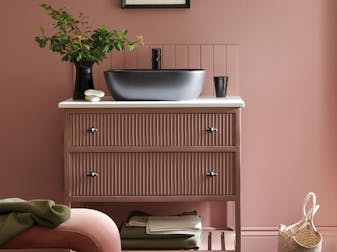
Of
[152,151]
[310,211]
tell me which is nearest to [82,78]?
[152,151]

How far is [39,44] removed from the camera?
3865mm

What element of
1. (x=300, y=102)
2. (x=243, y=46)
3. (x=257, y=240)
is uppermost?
(x=243, y=46)

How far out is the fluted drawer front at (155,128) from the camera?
3635mm

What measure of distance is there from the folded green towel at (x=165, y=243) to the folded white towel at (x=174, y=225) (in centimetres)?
4

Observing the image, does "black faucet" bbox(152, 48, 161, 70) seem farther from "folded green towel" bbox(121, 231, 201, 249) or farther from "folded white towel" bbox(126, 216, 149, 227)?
"folded green towel" bbox(121, 231, 201, 249)

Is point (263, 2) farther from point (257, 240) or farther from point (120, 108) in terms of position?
point (257, 240)

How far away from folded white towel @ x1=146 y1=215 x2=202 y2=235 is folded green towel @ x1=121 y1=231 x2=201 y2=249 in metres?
0.04

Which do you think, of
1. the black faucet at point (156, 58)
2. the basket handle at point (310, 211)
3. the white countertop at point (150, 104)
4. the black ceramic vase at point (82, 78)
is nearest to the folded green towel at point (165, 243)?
the basket handle at point (310, 211)

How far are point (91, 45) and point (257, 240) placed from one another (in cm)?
133

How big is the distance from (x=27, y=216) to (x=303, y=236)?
170cm

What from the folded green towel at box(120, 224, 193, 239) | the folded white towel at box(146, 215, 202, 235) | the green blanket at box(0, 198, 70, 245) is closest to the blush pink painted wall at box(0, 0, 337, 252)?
the folded white towel at box(146, 215, 202, 235)

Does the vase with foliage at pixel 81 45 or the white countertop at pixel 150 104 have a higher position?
the vase with foliage at pixel 81 45

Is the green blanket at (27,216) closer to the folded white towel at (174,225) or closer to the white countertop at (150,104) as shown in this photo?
the white countertop at (150,104)

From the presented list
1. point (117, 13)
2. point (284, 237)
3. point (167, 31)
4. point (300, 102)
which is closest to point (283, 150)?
point (300, 102)
